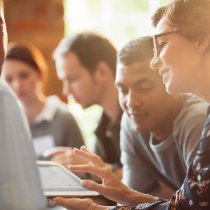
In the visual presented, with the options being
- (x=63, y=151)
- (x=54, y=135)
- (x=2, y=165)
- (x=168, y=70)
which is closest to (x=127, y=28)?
(x=54, y=135)

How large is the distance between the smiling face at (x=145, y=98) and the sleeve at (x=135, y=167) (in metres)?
0.17

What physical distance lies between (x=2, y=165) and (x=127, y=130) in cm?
85

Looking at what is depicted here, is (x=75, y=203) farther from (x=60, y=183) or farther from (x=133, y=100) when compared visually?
(x=133, y=100)

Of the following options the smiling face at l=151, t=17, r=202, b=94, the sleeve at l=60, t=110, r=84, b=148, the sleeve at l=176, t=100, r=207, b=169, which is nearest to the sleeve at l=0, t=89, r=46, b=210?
the smiling face at l=151, t=17, r=202, b=94

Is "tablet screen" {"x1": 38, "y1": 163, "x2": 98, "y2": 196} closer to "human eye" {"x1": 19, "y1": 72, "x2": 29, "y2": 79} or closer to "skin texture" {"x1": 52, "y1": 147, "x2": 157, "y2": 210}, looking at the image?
"skin texture" {"x1": 52, "y1": 147, "x2": 157, "y2": 210}

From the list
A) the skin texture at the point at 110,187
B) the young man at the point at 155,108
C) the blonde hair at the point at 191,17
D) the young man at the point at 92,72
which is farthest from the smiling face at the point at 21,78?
the blonde hair at the point at 191,17

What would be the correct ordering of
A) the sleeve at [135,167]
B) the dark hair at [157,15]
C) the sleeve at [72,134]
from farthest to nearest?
the sleeve at [72,134] < the sleeve at [135,167] < the dark hair at [157,15]

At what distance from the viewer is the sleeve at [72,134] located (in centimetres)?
272

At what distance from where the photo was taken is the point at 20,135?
1.12 metres

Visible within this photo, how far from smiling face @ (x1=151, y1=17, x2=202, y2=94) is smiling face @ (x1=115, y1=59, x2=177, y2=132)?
429 millimetres

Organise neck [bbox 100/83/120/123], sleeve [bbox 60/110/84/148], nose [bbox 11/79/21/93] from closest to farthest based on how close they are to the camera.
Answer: neck [bbox 100/83/120/123] < sleeve [bbox 60/110/84/148] < nose [bbox 11/79/21/93]

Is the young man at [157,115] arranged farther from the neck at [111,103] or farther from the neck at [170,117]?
the neck at [111,103]

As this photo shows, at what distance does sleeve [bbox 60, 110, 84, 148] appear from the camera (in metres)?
2.72

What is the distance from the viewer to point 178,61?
47.2 inches
